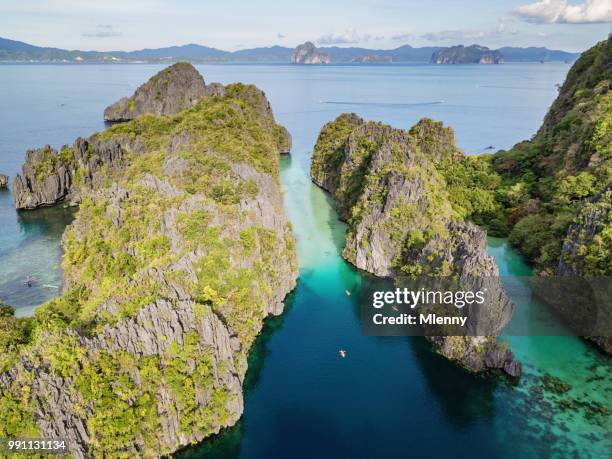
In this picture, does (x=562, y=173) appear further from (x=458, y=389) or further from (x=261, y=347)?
(x=261, y=347)

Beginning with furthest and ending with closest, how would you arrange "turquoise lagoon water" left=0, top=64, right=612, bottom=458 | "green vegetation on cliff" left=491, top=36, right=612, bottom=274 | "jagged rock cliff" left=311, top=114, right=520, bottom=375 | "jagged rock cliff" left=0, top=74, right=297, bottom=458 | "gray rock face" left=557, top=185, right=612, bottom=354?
"green vegetation on cliff" left=491, top=36, right=612, bottom=274 < "gray rock face" left=557, top=185, right=612, bottom=354 < "jagged rock cliff" left=311, top=114, right=520, bottom=375 < "turquoise lagoon water" left=0, top=64, right=612, bottom=458 < "jagged rock cliff" left=0, top=74, right=297, bottom=458

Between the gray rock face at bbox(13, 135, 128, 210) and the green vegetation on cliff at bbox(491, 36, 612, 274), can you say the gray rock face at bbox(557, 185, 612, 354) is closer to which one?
the green vegetation on cliff at bbox(491, 36, 612, 274)

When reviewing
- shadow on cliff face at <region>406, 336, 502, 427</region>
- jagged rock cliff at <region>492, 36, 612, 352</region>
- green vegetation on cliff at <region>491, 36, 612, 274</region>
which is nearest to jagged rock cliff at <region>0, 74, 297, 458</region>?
shadow on cliff face at <region>406, 336, 502, 427</region>

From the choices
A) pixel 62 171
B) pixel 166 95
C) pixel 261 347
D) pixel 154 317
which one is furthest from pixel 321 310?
pixel 166 95

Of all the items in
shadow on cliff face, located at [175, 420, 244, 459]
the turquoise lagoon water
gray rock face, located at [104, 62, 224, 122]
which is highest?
gray rock face, located at [104, 62, 224, 122]

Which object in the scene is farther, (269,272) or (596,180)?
(596,180)

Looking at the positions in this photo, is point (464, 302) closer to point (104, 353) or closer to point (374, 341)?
point (374, 341)

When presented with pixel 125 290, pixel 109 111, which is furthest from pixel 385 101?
pixel 125 290
